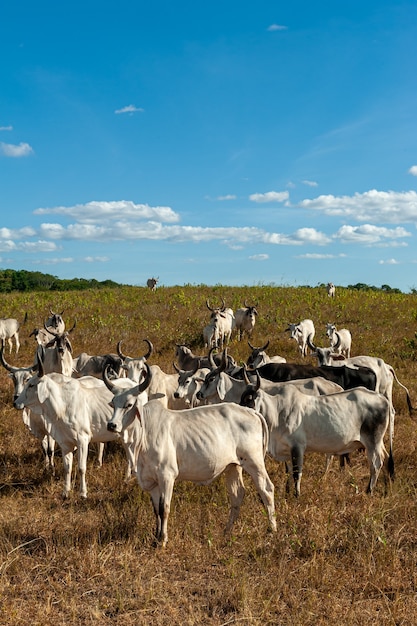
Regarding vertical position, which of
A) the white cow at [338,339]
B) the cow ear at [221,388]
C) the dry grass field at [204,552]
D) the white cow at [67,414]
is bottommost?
the dry grass field at [204,552]

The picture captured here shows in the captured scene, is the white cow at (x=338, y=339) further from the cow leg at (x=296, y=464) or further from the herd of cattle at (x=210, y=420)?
the cow leg at (x=296, y=464)

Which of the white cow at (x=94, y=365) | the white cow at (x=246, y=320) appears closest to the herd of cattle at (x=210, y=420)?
the white cow at (x=94, y=365)

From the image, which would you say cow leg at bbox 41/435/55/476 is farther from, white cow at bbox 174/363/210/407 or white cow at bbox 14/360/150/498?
white cow at bbox 174/363/210/407

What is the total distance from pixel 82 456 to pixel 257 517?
8.84 ft

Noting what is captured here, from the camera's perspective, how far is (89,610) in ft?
15.7

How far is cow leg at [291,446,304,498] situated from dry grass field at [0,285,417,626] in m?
0.17

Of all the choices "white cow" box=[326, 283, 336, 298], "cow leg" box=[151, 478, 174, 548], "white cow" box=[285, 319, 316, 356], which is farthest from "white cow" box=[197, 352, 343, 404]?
"white cow" box=[326, 283, 336, 298]

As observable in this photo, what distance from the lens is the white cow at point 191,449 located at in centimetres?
610

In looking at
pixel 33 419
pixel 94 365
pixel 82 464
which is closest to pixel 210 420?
pixel 82 464

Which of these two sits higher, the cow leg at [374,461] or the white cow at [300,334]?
the white cow at [300,334]

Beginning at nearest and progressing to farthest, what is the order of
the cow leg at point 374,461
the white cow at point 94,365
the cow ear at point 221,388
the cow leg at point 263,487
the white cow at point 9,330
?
the cow leg at point 263,487
the cow leg at point 374,461
the cow ear at point 221,388
the white cow at point 94,365
the white cow at point 9,330

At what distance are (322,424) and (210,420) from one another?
6.52 feet

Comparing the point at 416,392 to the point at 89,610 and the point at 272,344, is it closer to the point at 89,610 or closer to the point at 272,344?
the point at 272,344

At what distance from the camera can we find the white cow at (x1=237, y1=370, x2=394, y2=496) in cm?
757
